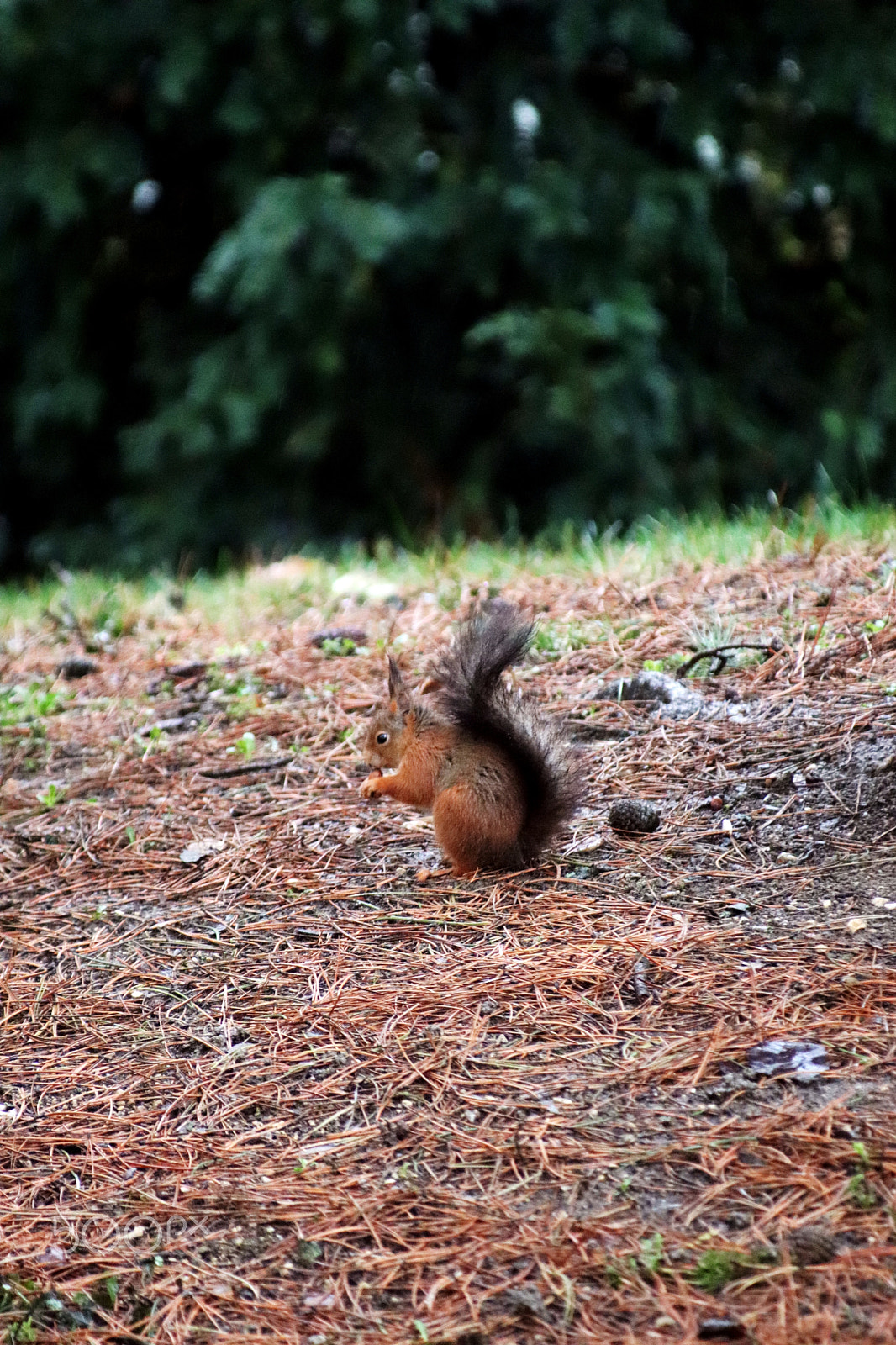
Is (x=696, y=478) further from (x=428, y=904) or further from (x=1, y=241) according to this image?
(x=428, y=904)

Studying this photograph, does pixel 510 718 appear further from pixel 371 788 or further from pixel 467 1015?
pixel 467 1015

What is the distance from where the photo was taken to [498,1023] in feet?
6.40

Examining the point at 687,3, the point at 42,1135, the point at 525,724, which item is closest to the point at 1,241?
the point at 687,3

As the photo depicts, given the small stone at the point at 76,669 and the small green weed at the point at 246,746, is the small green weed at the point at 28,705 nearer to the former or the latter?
the small stone at the point at 76,669

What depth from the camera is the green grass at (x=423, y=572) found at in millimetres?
3914

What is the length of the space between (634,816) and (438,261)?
385 cm

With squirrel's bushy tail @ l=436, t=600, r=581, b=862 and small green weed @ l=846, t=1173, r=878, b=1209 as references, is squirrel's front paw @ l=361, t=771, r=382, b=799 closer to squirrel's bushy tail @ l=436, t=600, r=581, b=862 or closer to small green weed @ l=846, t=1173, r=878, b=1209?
squirrel's bushy tail @ l=436, t=600, r=581, b=862

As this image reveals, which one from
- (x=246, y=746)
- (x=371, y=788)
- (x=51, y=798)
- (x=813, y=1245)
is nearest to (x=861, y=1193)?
(x=813, y=1245)

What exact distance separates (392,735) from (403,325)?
4130 millimetres

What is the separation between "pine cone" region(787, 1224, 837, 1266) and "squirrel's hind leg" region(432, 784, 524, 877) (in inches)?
39.8

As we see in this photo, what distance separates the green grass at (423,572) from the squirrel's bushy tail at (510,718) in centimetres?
146

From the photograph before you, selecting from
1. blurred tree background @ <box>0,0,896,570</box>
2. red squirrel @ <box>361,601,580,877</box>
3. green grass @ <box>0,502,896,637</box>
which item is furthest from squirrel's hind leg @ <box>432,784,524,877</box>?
blurred tree background @ <box>0,0,896,570</box>

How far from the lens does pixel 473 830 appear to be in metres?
2.36

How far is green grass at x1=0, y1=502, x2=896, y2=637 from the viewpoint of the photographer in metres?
3.91
